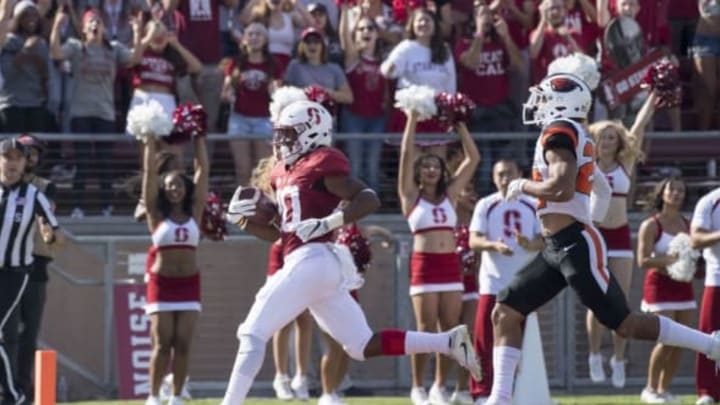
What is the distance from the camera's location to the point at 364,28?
57.0 ft

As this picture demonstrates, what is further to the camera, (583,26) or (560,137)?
(583,26)

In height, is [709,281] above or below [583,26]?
below

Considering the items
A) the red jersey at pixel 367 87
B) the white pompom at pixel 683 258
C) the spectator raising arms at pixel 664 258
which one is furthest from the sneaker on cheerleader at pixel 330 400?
the red jersey at pixel 367 87

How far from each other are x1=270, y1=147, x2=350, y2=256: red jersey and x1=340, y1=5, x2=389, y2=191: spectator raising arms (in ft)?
19.9

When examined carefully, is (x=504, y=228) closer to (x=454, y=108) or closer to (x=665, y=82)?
(x=454, y=108)

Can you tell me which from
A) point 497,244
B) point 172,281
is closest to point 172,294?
point 172,281

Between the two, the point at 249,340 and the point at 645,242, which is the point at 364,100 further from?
the point at 249,340

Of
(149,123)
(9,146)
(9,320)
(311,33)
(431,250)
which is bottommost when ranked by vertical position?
(9,320)

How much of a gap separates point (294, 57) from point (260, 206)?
635 cm

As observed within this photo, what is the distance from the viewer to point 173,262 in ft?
48.3

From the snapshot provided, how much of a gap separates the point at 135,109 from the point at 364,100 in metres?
2.90

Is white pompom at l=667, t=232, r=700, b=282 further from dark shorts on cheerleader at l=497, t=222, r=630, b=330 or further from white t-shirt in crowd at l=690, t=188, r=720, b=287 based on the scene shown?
dark shorts on cheerleader at l=497, t=222, r=630, b=330

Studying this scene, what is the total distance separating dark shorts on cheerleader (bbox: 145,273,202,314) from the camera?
14531 mm

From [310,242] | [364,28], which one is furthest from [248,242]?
[310,242]
